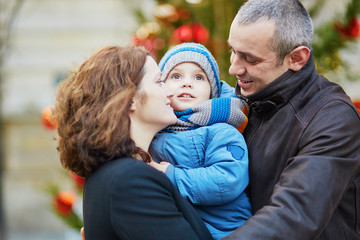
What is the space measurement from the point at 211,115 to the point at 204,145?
0.17 metres

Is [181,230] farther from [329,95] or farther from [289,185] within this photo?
[329,95]

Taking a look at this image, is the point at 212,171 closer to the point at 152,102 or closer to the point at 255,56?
the point at 152,102

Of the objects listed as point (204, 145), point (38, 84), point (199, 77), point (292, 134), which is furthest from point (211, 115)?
point (38, 84)

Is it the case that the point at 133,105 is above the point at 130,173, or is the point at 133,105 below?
above

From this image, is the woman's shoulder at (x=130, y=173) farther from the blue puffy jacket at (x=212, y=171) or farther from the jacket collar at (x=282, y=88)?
the jacket collar at (x=282, y=88)

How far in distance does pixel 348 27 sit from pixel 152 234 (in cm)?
322

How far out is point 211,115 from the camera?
265cm

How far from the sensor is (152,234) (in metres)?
2.12

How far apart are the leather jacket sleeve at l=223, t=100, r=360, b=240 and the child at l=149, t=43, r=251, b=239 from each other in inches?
11.3

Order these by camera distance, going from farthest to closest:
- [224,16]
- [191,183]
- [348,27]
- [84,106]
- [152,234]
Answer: [224,16] → [348,27] → [191,183] → [84,106] → [152,234]

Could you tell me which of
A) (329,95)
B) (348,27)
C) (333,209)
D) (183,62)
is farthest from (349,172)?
(348,27)

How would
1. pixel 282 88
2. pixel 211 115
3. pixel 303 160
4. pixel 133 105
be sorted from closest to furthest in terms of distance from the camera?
pixel 303 160 < pixel 133 105 < pixel 282 88 < pixel 211 115

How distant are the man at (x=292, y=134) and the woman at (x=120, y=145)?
0.35 m

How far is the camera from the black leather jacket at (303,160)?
2166 millimetres
